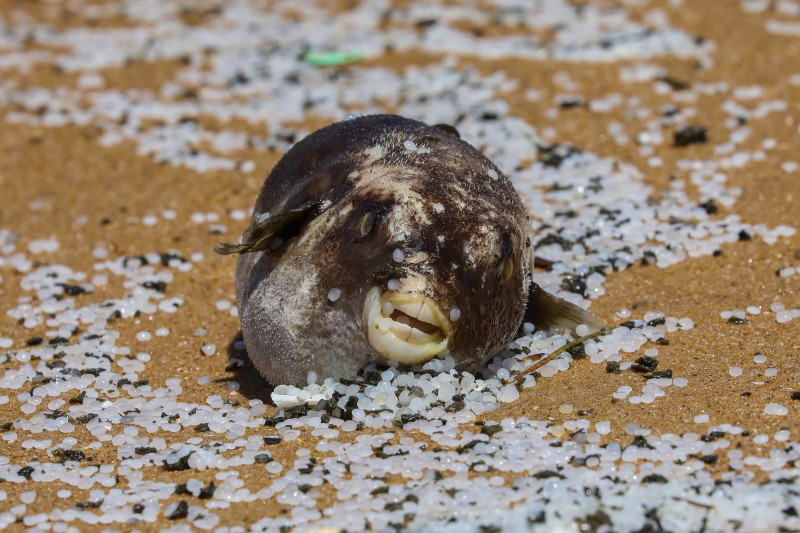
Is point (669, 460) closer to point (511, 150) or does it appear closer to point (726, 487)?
point (726, 487)

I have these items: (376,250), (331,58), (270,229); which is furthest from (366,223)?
(331,58)

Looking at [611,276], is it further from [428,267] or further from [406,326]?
[406,326]

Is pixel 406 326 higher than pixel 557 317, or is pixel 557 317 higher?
pixel 406 326

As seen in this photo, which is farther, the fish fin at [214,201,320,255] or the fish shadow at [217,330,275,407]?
the fish shadow at [217,330,275,407]

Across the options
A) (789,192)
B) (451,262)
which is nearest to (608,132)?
(789,192)

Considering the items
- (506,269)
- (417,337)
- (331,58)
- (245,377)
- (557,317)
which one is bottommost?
(245,377)

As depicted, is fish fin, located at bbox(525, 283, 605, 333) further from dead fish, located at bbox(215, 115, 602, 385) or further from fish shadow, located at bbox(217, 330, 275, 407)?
fish shadow, located at bbox(217, 330, 275, 407)

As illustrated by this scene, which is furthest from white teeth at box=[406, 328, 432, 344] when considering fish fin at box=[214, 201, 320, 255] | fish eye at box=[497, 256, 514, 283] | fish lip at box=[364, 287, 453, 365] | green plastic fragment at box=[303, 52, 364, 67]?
green plastic fragment at box=[303, 52, 364, 67]
